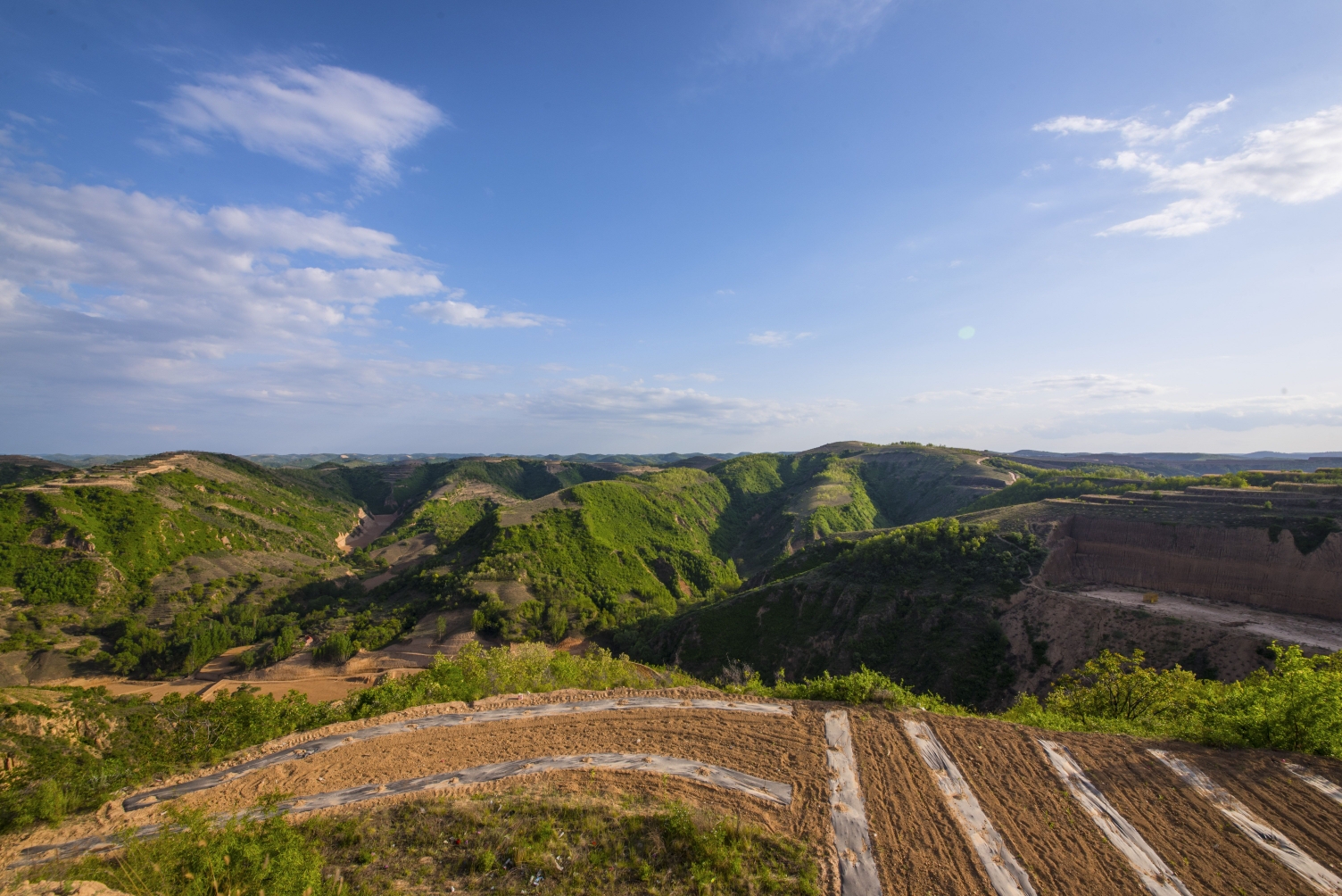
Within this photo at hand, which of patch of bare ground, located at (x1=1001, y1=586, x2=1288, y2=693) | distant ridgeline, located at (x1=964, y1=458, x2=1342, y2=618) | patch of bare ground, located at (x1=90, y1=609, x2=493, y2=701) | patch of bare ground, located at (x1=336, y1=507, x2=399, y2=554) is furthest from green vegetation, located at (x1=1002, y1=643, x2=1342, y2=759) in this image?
patch of bare ground, located at (x1=336, y1=507, x2=399, y2=554)

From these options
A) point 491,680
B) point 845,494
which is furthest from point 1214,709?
point 845,494

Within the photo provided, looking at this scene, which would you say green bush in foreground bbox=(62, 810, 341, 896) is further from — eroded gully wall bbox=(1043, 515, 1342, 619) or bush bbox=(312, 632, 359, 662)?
eroded gully wall bbox=(1043, 515, 1342, 619)

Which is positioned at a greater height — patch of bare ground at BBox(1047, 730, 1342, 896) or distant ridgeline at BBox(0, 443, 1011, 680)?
patch of bare ground at BBox(1047, 730, 1342, 896)

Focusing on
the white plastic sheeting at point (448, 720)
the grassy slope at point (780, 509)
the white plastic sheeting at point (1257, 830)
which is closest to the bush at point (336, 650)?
the white plastic sheeting at point (448, 720)

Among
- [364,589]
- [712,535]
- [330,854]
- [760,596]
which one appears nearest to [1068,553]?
[760,596]

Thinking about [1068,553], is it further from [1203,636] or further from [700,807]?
[700,807]
